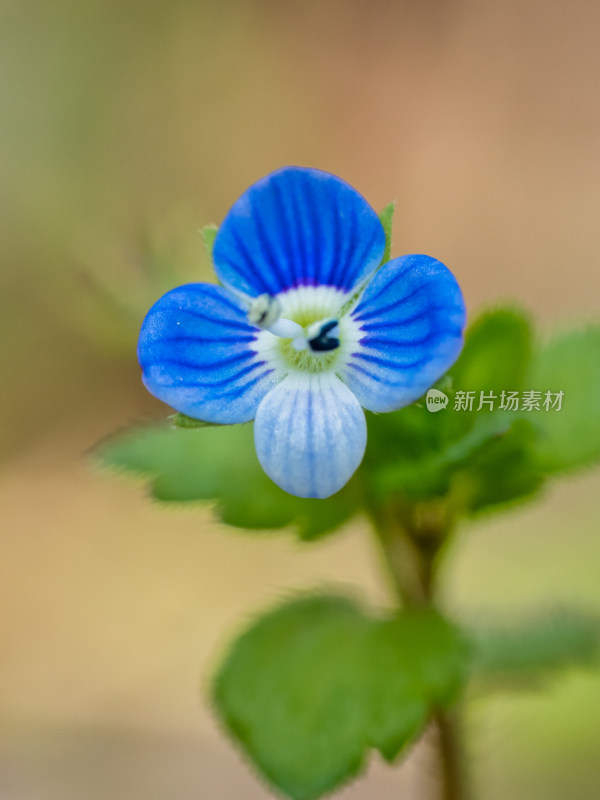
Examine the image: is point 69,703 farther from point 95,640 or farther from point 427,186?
point 427,186

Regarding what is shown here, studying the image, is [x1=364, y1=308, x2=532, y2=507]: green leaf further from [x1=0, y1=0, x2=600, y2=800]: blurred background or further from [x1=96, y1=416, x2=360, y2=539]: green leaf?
[x1=0, y1=0, x2=600, y2=800]: blurred background

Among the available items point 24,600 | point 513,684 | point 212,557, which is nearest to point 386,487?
point 513,684

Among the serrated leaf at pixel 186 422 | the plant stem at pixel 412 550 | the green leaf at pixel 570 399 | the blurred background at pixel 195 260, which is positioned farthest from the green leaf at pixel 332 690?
the blurred background at pixel 195 260

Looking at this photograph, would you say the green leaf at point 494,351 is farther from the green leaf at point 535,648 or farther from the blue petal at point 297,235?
the green leaf at point 535,648

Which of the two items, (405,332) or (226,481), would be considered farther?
(226,481)

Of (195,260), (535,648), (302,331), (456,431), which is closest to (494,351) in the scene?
(456,431)

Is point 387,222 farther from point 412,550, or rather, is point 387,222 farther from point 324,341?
point 412,550

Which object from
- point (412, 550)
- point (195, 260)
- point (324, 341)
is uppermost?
point (195, 260)
